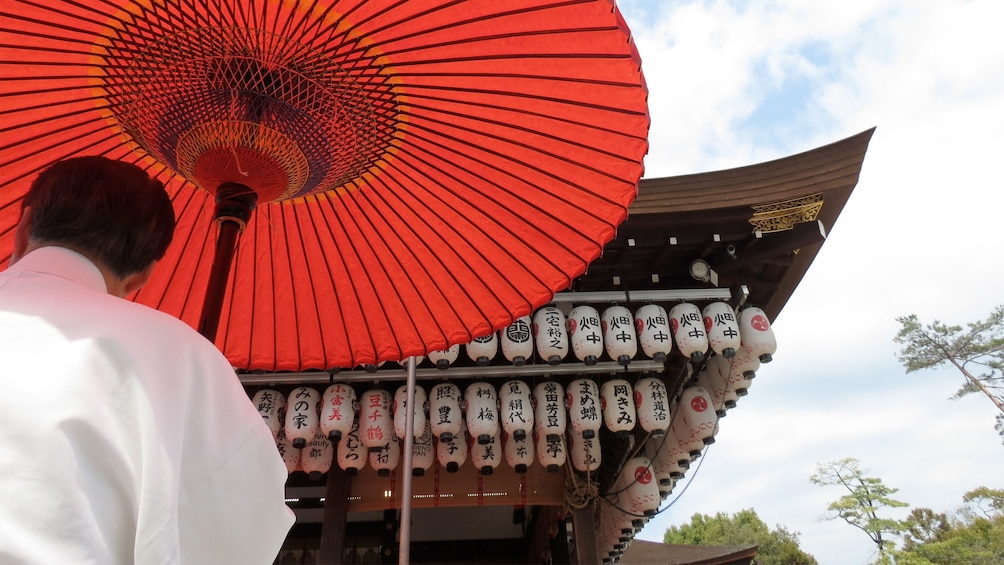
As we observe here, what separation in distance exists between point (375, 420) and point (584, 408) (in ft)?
5.96

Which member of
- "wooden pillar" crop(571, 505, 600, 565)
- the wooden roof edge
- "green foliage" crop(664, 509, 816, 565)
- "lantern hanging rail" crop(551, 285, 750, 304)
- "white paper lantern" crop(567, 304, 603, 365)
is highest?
"green foliage" crop(664, 509, 816, 565)

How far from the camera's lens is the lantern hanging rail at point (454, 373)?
5.52 metres

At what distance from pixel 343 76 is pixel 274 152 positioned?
24 cm

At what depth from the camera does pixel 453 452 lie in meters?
5.83

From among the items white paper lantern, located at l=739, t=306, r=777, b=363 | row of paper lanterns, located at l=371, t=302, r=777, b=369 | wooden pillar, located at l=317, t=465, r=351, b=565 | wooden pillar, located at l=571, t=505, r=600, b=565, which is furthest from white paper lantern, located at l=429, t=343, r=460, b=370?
white paper lantern, located at l=739, t=306, r=777, b=363

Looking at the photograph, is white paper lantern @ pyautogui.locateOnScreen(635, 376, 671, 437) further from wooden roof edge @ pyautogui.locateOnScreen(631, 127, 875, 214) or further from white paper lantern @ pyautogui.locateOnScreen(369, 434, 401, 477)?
white paper lantern @ pyautogui.locateOnScreen(369, 434, 401, 477)

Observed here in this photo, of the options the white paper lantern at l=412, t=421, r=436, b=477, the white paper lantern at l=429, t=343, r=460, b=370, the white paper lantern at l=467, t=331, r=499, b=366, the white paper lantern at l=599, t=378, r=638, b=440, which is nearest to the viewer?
the white paper lantern at l=429, t=343, r=460, b=370

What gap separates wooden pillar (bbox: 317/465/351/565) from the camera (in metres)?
5.66

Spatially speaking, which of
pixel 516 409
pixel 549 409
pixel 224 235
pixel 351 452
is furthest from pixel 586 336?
pixel 224 235

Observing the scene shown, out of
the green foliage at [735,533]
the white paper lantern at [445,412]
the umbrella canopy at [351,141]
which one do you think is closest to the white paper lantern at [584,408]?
the white paper lantern at [445,412]

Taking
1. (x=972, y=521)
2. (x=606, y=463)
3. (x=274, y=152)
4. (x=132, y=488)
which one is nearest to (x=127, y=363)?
(x=132, y=488)

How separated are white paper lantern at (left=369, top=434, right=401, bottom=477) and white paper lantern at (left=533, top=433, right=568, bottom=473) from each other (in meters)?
1.28

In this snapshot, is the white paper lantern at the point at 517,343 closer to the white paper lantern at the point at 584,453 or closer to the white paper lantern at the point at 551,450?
the white paper lantern at the point at 551,450

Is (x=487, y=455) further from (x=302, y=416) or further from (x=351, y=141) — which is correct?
(x=351, y=141)
